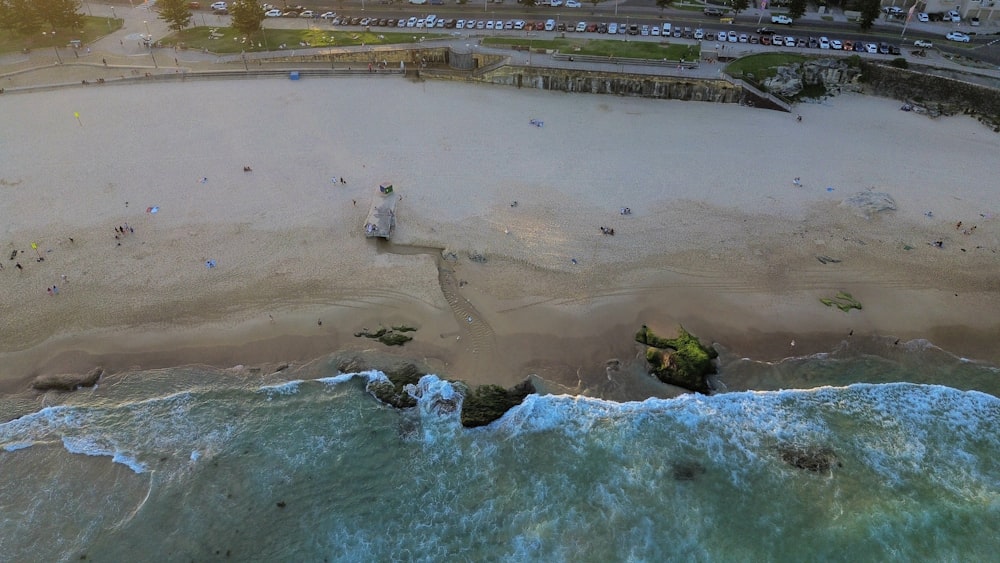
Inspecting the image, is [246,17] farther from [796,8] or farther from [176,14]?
[796,8]

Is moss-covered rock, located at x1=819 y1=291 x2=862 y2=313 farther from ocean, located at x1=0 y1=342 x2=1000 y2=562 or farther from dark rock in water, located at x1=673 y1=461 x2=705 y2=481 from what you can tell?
dark rock in water, located at x1=673 y1=461 x2=705 y2=481

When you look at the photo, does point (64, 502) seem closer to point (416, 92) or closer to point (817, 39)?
point (416, 92)

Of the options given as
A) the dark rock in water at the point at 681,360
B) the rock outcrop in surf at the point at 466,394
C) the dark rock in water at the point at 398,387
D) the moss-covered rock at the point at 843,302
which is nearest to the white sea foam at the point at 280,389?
the rock outcrop in surf at the point at 466,394

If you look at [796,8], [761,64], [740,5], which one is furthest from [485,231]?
[796,8]

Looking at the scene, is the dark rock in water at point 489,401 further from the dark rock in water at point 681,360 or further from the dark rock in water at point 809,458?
the dark rock in water at point 809,458

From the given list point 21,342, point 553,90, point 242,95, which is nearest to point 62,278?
point 21,342
